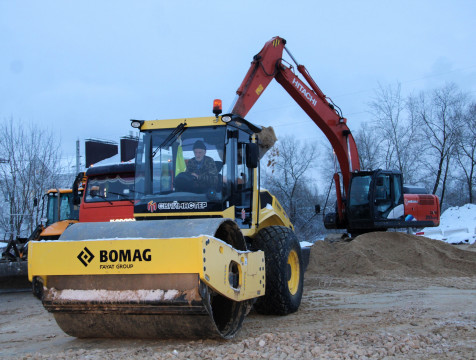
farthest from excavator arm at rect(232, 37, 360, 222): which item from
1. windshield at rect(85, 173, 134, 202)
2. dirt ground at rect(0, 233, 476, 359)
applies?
dirt ground at rect(0, 233, 476, 359)

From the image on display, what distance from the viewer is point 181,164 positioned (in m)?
6.37

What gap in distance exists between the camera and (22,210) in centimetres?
1956

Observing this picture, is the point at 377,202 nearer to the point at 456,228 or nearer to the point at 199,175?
the point at 199,175

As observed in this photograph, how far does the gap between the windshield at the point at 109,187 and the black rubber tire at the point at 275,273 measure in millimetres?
4674

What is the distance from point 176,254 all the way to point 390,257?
331 inches

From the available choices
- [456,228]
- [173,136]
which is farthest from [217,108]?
[456,228]

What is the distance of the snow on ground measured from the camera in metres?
19.0

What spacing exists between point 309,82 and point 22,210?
40.8ft

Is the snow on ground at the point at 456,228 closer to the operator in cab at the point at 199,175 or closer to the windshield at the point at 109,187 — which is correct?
the windshield at the point at 109,187

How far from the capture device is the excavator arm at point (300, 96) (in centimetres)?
1081

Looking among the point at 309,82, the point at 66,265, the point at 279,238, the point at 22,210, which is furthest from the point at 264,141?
the point at 22,210

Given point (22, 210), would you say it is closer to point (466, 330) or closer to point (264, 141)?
point (264, 141)

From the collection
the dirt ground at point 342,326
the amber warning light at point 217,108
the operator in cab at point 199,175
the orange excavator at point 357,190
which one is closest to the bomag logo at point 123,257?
the dirt ground at point 342,326

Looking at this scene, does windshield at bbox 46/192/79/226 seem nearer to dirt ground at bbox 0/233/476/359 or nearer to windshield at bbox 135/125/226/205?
dirt ground at bbox 0/233/476/359
